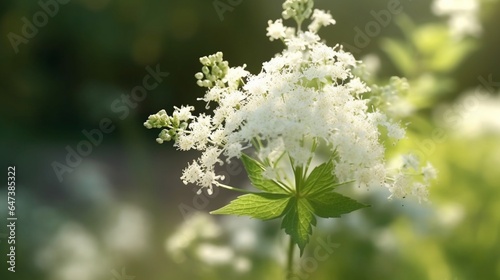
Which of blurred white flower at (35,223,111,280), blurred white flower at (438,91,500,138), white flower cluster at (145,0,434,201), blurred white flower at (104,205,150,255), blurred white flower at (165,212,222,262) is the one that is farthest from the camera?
blurred white flower at (104,205,150,255)

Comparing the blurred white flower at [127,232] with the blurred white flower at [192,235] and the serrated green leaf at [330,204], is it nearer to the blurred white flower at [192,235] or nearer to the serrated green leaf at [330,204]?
the blurred white flower at [192,235]

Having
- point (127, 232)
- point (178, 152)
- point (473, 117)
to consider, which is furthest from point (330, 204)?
point (178, 152)

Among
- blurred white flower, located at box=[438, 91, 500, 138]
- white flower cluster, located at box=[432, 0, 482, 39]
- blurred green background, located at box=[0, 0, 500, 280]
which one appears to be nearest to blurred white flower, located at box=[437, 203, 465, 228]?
blurred green background, located at box=[0, 0, 500, 280]

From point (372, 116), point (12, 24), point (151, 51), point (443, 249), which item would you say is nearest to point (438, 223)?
point (443, 249)

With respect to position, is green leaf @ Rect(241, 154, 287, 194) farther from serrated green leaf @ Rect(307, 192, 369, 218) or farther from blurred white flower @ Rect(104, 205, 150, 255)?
blurred white flower @ Rect(104, 205, 150, 255)

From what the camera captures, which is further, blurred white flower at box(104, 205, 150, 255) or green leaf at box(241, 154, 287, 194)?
blurred white flower at box(104, 205, 150, 255)

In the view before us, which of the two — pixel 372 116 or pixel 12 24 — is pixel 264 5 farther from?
pixel 372 116

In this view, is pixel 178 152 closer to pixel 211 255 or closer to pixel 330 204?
pixel 211 255
